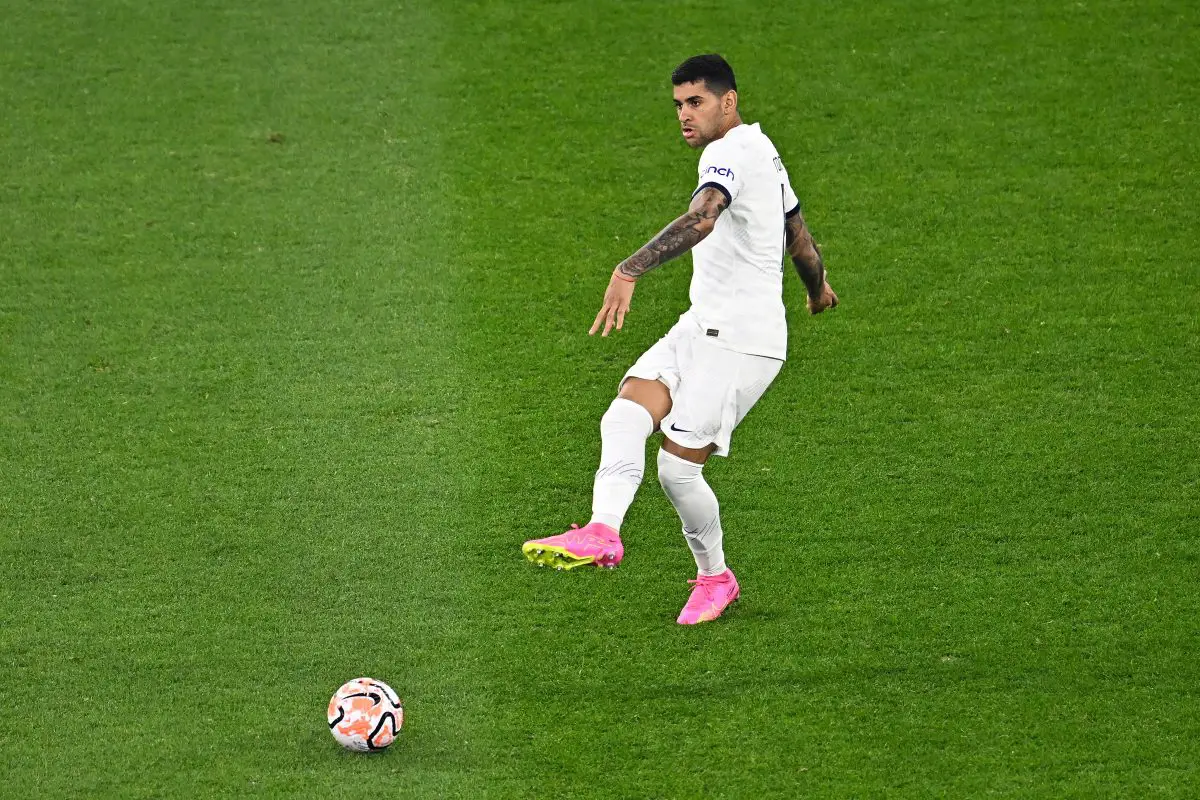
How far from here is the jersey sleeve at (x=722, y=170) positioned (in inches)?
211

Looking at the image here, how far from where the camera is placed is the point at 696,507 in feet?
19.1

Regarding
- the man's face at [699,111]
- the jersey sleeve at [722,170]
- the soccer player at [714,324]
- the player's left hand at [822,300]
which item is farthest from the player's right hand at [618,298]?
the player's left hand at [822,300]

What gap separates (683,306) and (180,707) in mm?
3742

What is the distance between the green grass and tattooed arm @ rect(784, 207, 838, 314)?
1.03 m

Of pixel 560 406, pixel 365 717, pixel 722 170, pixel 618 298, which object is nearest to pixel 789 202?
pixel 722 170

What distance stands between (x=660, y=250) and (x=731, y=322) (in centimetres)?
57

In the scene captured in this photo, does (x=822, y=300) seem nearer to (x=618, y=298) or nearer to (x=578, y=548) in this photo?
(x=618, y=298)

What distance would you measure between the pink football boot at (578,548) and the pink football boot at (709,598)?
40.4 inches

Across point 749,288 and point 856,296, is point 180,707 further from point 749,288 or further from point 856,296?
point 856,296

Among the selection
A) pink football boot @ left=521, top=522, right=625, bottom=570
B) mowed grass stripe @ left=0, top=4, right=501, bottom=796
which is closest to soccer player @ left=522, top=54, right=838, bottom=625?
pink football boot @ left=521, top=522, right=625, bottom=570

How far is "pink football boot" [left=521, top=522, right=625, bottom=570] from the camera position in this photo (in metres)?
4.91

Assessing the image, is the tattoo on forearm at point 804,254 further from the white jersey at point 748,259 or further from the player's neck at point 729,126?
the player's neck at point 729,126

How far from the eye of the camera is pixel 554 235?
346 inches

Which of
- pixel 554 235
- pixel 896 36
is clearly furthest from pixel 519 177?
pixel 896 36
